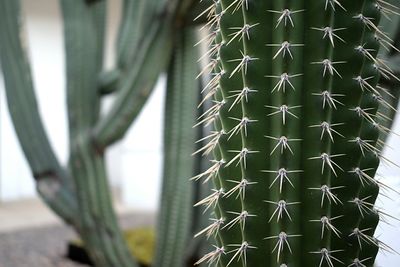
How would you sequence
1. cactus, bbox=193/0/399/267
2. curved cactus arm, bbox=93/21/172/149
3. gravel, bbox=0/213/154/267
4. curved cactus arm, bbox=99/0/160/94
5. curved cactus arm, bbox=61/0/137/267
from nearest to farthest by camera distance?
1. cactus, bbox=193/0/399/267
2. curved cactus arm, bbox=93/21/172/149
3. curved cactus arm, bbox=61/0/137/267
4. curved cactus arm, bbox=99/0/160/94
5. gravel, bbox=0/213/154/267

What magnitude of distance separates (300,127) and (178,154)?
2104 millimetres

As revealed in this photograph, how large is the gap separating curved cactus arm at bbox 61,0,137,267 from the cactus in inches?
86.6

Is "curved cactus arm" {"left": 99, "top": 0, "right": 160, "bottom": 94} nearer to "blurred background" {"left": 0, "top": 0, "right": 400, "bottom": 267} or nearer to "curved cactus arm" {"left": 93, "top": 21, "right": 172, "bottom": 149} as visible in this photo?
"curved cactus arm" {"left": 93, "top": 21, "right": 172, "bottom": 149}

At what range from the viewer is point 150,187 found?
8.80 m

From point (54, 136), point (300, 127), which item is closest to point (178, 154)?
point (300, 127)

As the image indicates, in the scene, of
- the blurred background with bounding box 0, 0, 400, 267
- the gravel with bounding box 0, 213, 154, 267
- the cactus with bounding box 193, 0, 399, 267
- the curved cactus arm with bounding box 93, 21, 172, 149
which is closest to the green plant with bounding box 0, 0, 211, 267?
the curved cactus arm with bounding box 93, 21, 172, 149

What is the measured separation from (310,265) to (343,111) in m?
0.37

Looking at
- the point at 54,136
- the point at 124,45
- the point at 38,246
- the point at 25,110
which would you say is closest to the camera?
the point at 25,110

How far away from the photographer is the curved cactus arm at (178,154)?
3418 millimetres

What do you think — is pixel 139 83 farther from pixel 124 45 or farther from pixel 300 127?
pixel 300 127

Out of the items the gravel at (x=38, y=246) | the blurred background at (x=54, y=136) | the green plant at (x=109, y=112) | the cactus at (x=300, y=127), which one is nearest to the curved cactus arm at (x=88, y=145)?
the green plant at (x=109, y=112)

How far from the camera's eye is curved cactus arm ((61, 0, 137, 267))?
363 centimetres

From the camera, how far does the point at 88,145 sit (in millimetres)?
3656

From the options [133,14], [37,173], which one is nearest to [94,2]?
[133,14]
